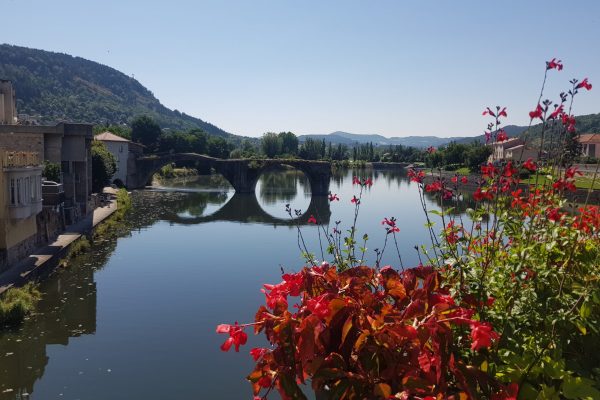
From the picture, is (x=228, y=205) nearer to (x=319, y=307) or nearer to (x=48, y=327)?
(x=48, y=327)

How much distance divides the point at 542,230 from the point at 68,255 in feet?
75.9

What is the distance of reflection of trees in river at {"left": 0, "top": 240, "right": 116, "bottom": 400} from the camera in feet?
41.4

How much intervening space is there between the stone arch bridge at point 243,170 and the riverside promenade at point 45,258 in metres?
28.9

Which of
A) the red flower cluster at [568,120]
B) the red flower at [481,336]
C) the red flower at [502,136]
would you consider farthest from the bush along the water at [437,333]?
the red flower at [502,136]

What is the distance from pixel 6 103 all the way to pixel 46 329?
1810 cm

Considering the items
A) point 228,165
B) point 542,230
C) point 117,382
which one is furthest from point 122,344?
point 228,165

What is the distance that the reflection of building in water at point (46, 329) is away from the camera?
12.6 metres

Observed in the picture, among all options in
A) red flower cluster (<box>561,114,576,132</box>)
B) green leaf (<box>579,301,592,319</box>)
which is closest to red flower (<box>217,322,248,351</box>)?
green leaf (<box>579,301,592,319</box>)

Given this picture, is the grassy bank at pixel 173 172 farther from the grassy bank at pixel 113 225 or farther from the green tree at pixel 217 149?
the grassy bank at pixel 113 225

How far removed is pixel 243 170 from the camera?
6075 centimetres

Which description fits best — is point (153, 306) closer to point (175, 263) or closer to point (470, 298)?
point (175, 263)

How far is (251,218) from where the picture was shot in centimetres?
4181

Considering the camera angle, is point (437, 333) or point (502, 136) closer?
point (437, 333)

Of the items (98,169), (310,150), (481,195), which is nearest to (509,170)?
(481,195)
